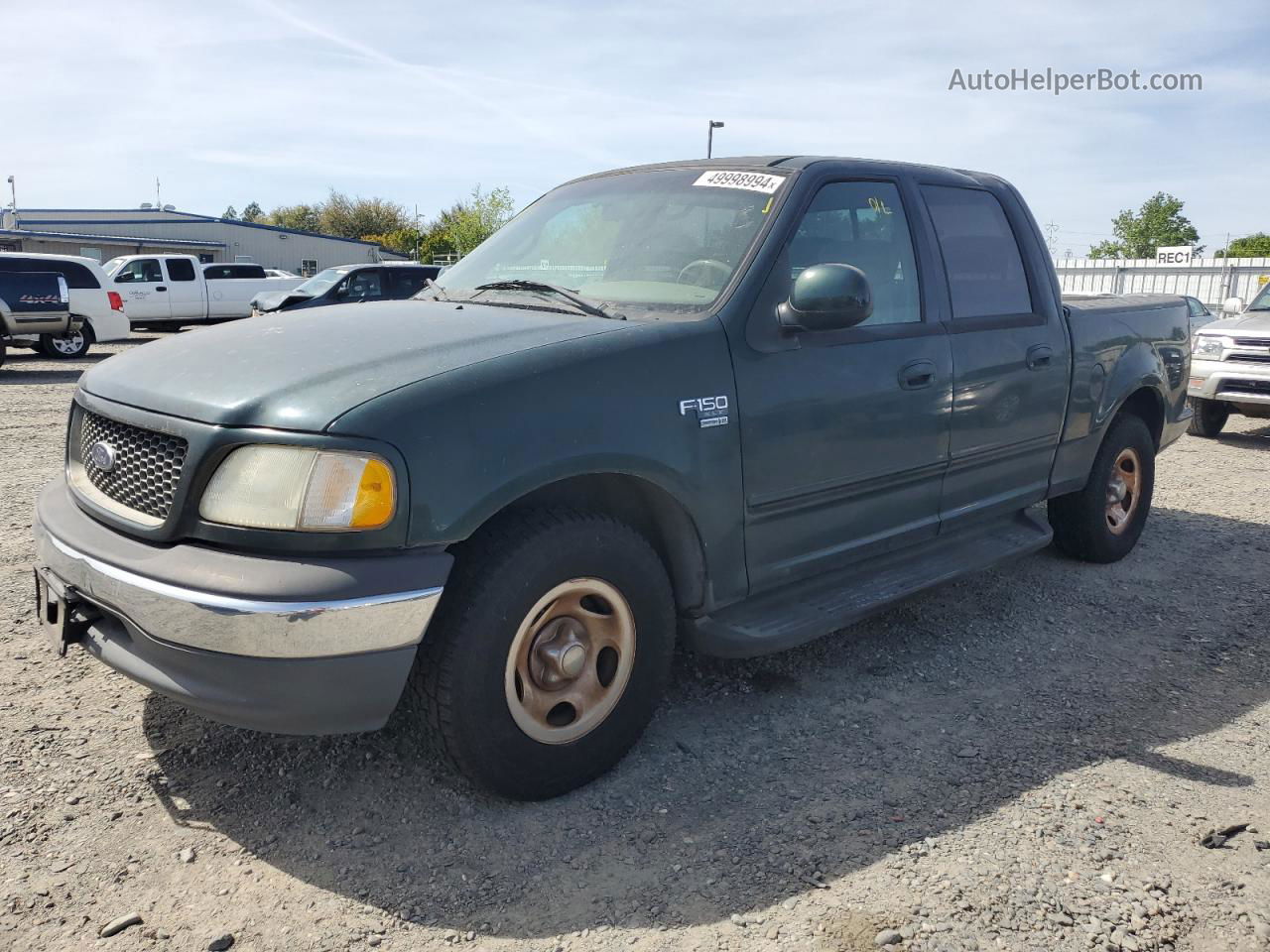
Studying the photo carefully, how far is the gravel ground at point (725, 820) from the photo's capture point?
2.43m

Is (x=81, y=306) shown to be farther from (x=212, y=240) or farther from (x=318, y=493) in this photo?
(x=212, y=240)

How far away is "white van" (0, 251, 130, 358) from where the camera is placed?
15.7 meters

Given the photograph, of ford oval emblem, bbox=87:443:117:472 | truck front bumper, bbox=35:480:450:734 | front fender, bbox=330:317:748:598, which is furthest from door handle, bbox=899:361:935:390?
ford oval emblem, bbox=87:443:117:472

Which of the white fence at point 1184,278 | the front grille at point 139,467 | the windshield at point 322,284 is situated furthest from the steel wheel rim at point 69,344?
the white fence at point 1184,278

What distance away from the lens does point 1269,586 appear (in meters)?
5.19

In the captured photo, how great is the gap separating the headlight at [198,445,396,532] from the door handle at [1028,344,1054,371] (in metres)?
3.08

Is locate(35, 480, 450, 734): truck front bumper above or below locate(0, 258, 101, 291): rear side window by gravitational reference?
below

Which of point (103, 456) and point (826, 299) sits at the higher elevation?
point (826, 299)

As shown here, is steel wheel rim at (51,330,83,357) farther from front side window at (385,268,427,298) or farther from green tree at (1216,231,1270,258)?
green tree at (1216,231,1270,258)

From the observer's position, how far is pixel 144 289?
21.6m

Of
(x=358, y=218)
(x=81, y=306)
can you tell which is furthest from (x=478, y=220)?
(x=81, y=306)

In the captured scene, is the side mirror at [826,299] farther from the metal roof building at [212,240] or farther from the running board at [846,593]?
the metal roof building at [212,240]

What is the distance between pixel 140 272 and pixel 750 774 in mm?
22198

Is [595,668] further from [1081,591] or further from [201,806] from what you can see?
[1081,591]
